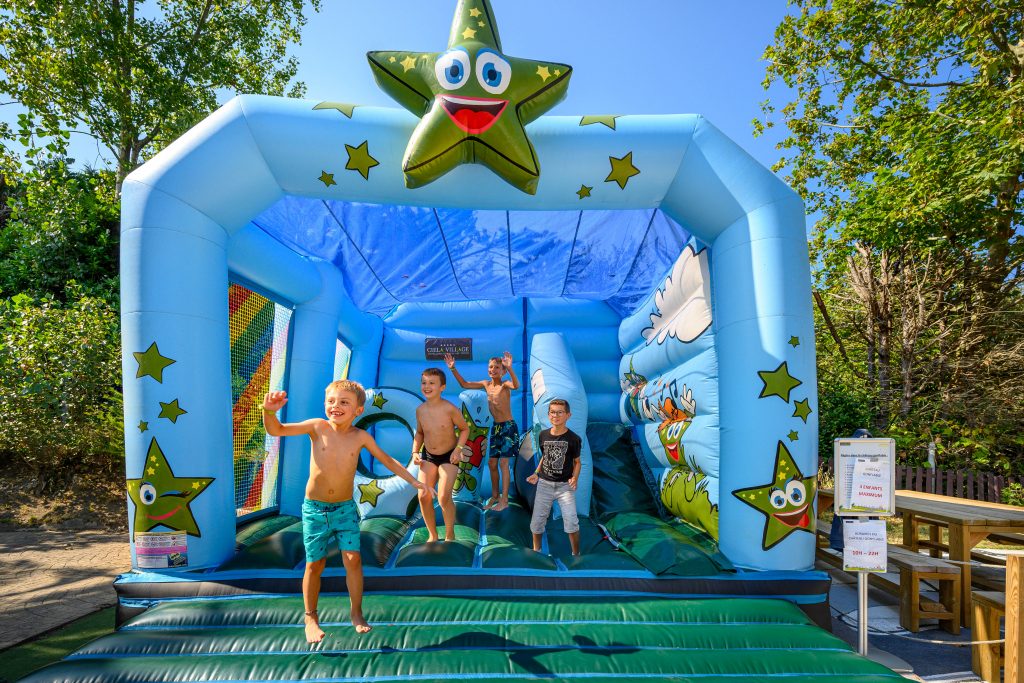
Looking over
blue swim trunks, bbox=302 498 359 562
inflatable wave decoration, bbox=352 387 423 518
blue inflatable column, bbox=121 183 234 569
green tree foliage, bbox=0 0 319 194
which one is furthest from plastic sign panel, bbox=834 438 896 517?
green tree foliage, bbox=0 0 319 194

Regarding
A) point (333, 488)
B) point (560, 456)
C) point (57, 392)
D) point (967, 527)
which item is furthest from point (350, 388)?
point (57, 392)

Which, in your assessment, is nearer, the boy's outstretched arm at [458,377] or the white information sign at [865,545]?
the white information sign at [865,545]

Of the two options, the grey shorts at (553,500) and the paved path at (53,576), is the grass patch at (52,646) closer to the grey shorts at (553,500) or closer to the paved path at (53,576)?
the paved path at (53,576)

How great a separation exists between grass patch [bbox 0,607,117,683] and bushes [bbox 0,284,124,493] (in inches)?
158

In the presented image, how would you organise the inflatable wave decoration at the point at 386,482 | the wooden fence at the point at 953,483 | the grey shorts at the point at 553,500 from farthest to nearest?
the wooden fence at the point at 953,483
the inflatable wave decoration at the point at 386,482
the grey shorts at the point at 553,500

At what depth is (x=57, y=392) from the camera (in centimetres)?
645

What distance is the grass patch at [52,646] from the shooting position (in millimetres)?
2564

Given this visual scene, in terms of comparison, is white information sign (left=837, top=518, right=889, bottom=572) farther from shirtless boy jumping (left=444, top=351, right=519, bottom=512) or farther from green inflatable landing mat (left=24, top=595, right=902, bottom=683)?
shirtless boy jumping (left=444, top=351, right=519, bottom=512)

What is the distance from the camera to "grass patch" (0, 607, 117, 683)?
2.56 meters

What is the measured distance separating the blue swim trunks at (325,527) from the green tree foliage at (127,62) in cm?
983

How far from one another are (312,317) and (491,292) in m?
2.01

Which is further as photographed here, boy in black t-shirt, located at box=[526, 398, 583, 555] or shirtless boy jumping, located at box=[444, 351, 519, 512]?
shirtless boy jumping, located at box=[444, 351, 519, 512]

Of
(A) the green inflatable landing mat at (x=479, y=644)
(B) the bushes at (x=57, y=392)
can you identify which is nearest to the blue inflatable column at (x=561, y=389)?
(A) the green inflatable landing mat at (x=479, y=644)

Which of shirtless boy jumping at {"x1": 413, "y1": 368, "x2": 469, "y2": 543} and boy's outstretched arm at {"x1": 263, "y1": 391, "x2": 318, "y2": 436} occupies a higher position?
boy's outstretched arm at {"x1": 263, "y1": 391, "x2": 318, "y2": 436}
